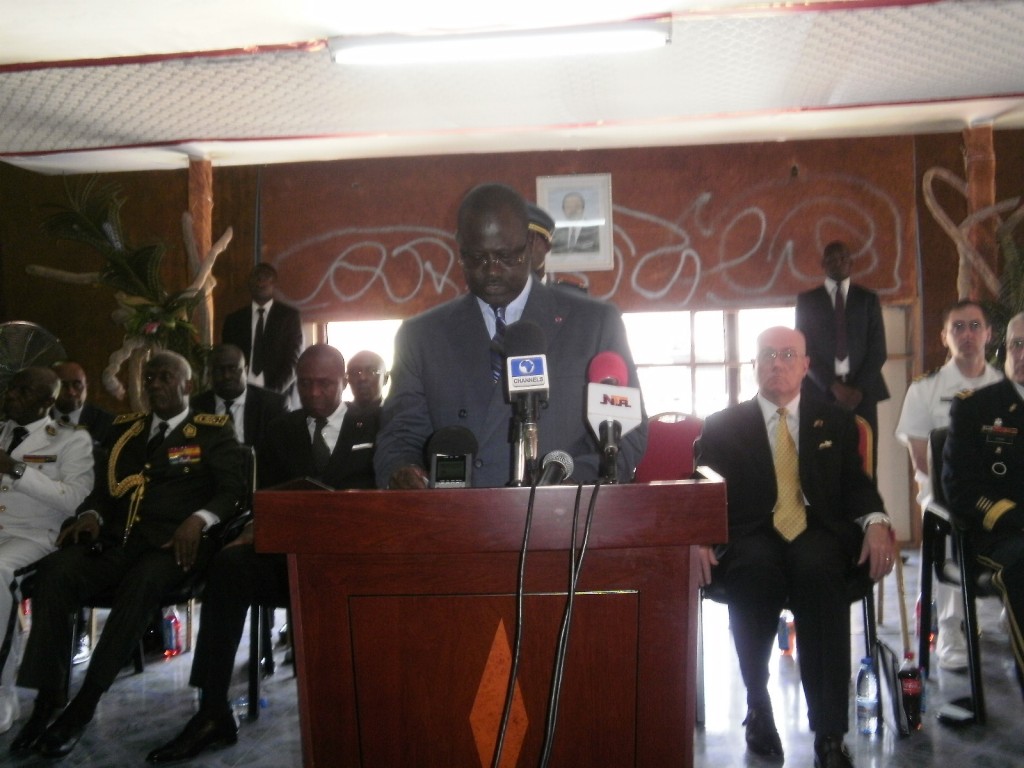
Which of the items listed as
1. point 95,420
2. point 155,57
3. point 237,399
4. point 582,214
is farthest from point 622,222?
point 95,420

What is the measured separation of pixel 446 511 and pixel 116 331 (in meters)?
6.44

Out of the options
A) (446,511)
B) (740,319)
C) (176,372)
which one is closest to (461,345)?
(446,511)

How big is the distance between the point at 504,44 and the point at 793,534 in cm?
272

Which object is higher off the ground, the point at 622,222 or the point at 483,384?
the point at 622,222

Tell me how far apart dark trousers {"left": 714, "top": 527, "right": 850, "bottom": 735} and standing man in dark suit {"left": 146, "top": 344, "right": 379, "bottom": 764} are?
4.83ft

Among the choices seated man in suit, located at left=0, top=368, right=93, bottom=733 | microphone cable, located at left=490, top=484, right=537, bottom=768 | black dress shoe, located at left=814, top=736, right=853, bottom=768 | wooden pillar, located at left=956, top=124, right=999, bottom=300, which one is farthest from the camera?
wooden pillar, located at left=956, top=124, right=999, bottom=300

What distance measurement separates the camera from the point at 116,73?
4.73m

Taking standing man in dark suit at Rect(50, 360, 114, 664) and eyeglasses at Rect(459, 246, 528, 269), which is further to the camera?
standing man in dark suit at Rect(50, 360, 114, 664)

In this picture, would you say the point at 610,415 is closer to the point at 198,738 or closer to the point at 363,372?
the point at 198,738

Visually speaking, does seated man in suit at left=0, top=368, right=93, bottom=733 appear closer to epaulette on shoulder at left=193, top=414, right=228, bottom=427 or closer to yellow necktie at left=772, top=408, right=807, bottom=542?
epaulette on shoulder at left=193, top=414, right=228, bottom=427

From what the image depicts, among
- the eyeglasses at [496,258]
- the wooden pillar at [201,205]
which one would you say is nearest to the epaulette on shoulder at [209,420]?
the eyeglasses at [496,258]

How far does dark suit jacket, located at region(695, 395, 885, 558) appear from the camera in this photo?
3.02m

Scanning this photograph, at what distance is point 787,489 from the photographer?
3.10 m

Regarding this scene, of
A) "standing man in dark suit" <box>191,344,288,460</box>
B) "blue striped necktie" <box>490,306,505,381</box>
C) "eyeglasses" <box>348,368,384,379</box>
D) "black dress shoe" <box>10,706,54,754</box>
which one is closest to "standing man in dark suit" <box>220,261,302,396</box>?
"standing man in dark suit" <box>191,344,288,460</box>
